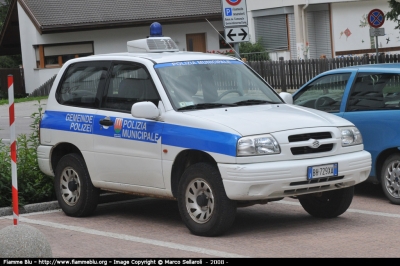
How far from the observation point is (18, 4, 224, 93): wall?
146ft

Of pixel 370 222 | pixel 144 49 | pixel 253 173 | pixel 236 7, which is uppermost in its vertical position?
pixel 236 7

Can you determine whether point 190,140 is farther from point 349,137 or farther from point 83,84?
point 83,84

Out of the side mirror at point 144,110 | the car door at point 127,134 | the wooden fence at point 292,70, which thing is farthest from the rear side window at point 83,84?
the wooden fence at point 292,70

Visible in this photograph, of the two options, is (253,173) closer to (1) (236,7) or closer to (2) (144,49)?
(2) (144,49)

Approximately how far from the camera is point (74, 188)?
10.1 metres

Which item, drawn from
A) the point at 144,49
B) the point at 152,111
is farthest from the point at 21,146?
the point at 152,111

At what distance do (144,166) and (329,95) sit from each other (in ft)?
11.3

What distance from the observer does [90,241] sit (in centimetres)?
856

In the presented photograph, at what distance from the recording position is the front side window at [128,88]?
941cm

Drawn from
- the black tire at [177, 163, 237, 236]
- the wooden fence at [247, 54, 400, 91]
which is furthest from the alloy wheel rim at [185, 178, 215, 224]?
the wooden fence at [247, 54, 400, 91]

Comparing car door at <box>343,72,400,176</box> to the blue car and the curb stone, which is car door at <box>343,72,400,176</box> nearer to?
the blue car

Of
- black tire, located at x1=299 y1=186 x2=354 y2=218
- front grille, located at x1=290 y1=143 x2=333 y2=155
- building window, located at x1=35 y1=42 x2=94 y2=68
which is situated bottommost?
black tire, located at x1=299 y1=186 x2=354 y2=218

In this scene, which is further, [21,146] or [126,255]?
[21,146]

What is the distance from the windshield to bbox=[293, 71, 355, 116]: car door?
1615mm
